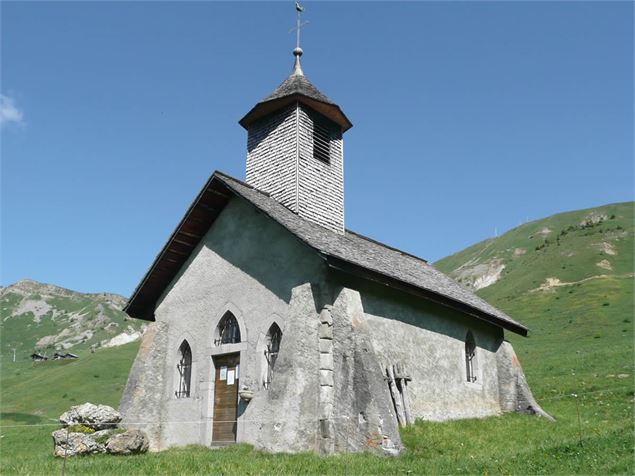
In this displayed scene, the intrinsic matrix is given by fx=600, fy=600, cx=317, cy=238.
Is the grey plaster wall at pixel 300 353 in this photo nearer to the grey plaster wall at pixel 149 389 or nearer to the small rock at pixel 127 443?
the grey plaster wall at pixel 149 389

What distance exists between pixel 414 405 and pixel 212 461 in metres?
7.32

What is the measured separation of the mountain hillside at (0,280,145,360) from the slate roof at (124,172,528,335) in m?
79.5

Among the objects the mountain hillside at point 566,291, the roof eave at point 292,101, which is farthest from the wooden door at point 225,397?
the mountain hillside at point 566,291

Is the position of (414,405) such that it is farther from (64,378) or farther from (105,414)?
(64,378)

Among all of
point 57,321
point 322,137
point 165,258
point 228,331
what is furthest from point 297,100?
point 57,321

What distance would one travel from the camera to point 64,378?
177 ft

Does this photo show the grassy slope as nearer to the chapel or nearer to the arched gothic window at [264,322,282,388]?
the chapel

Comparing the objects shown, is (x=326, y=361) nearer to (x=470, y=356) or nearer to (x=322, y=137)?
(x=470, y=356)

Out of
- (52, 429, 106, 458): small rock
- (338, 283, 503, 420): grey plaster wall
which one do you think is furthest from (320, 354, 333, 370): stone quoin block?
(52, 429, 106, 458): small rock

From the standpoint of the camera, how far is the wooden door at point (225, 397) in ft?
58.3

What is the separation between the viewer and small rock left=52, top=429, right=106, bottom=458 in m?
15.3

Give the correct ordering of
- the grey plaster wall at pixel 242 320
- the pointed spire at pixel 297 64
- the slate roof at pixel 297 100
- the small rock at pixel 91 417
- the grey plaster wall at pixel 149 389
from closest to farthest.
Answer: the grey plaster wall at pixel 242 320, the small rock at pixel 91 417, the grey plaster wall at pixel 149 389, the slate roof at pixel 297 100, the pointed spire at pixel 297 64

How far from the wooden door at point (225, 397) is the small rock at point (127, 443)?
88.8 inches

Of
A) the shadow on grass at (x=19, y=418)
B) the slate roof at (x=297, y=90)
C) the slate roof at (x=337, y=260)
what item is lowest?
the shadow on grass at (x=19, y=418)
